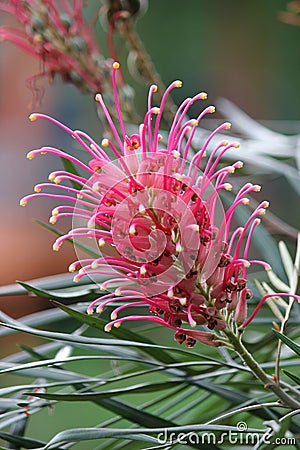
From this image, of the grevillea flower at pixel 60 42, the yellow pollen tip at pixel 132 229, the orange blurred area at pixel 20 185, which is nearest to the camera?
the yellow pollen tip at pixel 132 229

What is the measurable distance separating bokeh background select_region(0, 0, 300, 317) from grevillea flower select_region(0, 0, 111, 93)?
5.45ft

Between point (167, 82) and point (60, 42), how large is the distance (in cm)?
189

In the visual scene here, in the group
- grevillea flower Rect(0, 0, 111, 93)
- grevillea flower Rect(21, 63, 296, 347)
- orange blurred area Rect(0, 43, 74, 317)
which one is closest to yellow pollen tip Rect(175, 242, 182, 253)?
grevillea flower Rect(21, 63, 296, 347)

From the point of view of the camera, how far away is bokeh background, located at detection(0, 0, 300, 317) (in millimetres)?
2330

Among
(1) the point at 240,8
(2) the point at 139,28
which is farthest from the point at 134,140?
(1) the point at 240,8

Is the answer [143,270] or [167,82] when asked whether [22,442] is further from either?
[167,82]

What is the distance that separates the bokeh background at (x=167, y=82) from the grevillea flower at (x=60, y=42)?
1.66 m

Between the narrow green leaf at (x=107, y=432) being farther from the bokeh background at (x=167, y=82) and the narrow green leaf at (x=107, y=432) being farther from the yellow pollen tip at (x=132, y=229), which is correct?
the bokeh background at (x=167, y=82)

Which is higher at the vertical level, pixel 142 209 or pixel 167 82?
pixel 167 82

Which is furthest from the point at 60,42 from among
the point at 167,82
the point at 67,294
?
the point at 167,82

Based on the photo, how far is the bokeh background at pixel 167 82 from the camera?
233cm

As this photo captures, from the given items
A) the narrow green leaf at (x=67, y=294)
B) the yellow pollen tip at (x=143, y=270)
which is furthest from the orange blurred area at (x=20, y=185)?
the yellow pollen tip at (x=143, y=270)

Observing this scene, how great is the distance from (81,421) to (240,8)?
69.1 inches

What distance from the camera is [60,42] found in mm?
568
